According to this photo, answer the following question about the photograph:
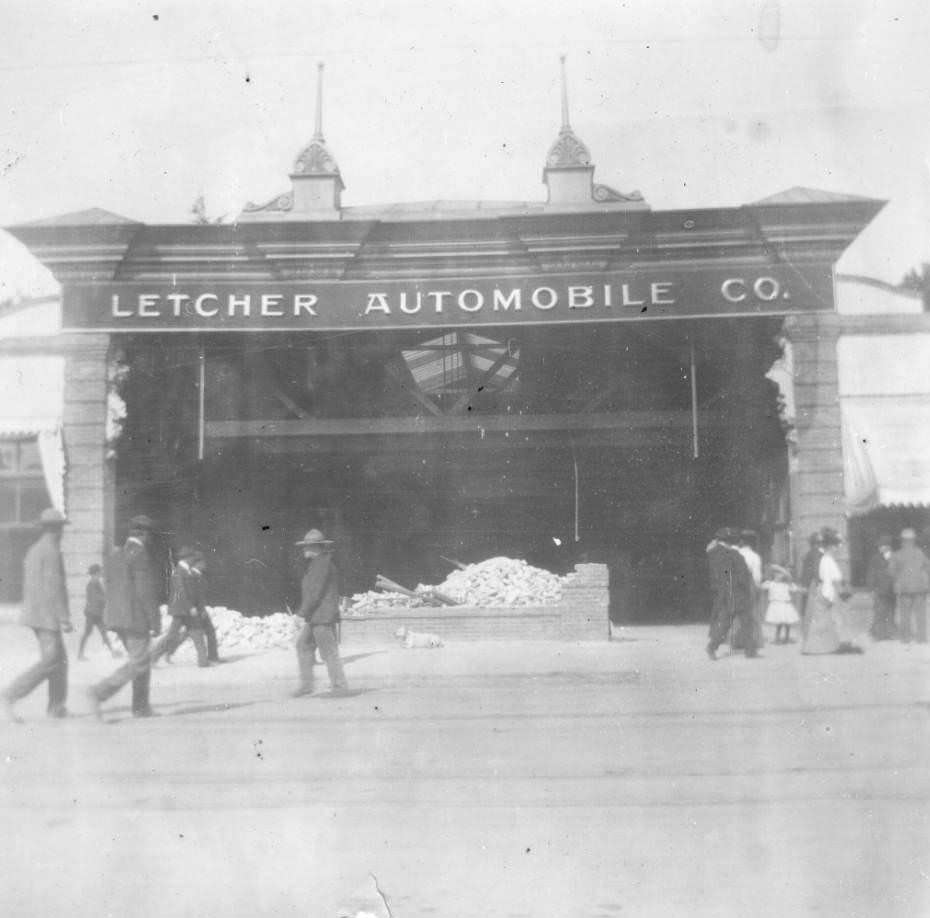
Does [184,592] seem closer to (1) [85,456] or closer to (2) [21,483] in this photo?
(1) [85,456]

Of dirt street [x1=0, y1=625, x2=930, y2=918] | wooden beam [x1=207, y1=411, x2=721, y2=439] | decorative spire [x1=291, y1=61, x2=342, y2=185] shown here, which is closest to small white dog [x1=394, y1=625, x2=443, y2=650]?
wooden beam [x1=207, y1=411, x2=721, y2=439]

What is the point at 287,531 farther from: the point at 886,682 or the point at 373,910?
the point at 373,910

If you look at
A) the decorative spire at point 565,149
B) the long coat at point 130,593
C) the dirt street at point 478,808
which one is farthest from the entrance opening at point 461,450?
the dirt street at point 478,808

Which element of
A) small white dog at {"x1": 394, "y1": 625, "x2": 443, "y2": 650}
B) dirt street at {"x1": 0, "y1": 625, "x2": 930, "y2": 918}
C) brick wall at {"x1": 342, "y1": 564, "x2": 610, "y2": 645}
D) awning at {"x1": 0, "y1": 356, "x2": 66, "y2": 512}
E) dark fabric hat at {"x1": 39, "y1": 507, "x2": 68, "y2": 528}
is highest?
awning at {"x1": 0, "y1": 356, "x2": 66, "y2": 512}

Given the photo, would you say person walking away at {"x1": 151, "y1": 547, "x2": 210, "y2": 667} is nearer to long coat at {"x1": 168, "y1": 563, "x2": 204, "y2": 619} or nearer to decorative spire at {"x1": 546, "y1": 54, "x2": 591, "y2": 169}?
long coat at {"x1": 168, "y1": 563, "x2": 204, "y2": 619}

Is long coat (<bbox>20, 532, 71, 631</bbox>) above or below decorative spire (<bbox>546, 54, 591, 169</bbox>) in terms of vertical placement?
below

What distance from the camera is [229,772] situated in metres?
6.17

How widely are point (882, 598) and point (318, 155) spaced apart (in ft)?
27.4

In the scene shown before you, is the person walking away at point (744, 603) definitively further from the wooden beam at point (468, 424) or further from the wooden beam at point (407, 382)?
the wooden beam at point (407, 382)

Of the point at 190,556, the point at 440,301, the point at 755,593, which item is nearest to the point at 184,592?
the point at 190,556

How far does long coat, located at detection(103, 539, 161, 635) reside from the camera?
8.14 m

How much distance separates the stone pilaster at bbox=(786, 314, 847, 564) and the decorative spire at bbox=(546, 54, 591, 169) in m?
4.20

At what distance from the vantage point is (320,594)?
9.32 m

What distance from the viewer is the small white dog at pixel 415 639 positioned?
13047 mm
